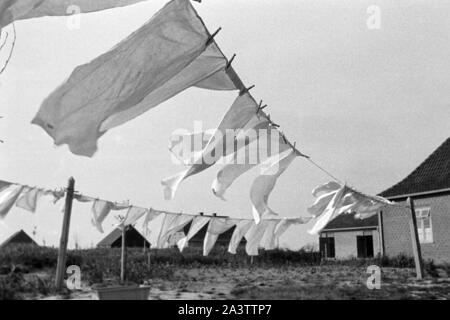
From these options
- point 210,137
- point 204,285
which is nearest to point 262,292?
point 204,285

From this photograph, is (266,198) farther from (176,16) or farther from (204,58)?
(176,16)

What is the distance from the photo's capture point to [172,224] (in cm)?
1284

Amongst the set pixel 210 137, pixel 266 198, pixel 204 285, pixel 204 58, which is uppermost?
pixel 204 58

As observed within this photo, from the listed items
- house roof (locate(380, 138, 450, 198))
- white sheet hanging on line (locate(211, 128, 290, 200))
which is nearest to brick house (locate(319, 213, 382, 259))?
house roof (locate(380, 138, 450, 198))

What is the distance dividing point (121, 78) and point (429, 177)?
21.1 m

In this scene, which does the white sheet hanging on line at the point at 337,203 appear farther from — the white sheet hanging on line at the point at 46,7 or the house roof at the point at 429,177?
the house roof at the point at 429,177

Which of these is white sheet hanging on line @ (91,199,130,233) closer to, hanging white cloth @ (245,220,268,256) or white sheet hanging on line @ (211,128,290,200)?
hanging white cloth @ (245,220,268,256)

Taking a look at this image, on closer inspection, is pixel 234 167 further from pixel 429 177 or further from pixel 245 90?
pixel 429 177

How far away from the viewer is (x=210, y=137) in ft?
16.1

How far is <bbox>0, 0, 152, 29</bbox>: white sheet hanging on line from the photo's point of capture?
2.83 metres

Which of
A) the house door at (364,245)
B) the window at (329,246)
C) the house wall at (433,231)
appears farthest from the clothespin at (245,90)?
the window at (329,246)

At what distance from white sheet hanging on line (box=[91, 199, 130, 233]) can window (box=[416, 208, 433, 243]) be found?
14303mm

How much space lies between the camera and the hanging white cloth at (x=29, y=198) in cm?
1055
